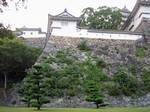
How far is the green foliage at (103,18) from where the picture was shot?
47.5 meters

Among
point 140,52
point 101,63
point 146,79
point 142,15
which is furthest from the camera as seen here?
point 142,15

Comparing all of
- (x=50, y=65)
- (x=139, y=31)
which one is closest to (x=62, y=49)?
(x=50, y=65)

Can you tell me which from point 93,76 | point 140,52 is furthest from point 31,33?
point 93,76

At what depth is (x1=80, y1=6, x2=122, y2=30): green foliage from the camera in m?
47.5

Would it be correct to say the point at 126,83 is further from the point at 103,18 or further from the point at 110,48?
the point at 103,18

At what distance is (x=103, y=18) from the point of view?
1897 inches

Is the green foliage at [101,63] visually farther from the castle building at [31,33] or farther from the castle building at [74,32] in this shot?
the castle building at [31,33]

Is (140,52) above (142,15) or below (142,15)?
below

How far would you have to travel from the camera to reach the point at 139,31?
35969mm

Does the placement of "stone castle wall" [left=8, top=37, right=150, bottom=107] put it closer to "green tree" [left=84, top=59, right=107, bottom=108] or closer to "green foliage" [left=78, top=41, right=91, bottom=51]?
"green foliage" [left=78, top=41, right=91, bottom=51]

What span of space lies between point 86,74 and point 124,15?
83.1ft

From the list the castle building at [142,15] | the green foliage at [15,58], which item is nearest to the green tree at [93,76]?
the green foliage at [15,58]

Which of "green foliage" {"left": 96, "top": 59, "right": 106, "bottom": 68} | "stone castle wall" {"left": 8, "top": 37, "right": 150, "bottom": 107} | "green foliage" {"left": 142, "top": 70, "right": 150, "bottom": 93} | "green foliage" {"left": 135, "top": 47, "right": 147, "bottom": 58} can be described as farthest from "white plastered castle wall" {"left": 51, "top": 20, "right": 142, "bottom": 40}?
"green foliage" {"left": 142, "top": 70, "right": 150, "bottom": 93}

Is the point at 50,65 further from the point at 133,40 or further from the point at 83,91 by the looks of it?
the point at 133,40
